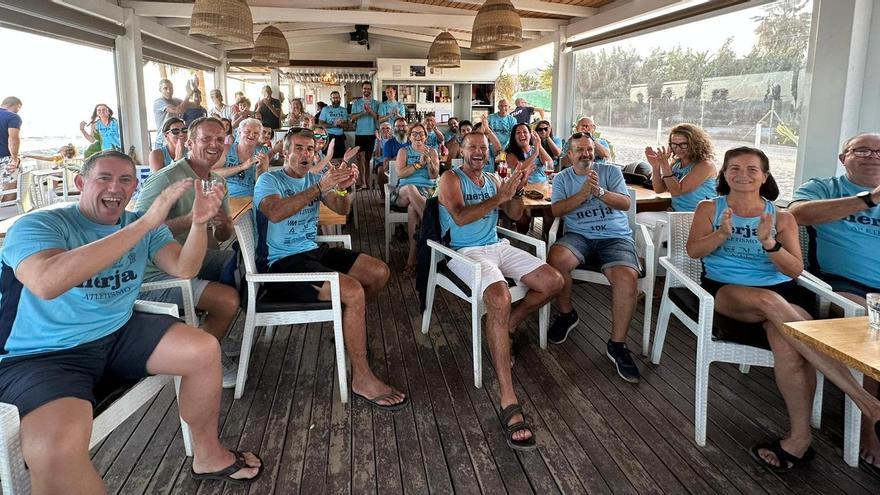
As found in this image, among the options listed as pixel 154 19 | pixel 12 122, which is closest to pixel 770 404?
pixel 12 122

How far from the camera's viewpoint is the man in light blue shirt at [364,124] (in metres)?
8.98

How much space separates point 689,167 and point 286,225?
8.08 ft

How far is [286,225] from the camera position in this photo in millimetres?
2707

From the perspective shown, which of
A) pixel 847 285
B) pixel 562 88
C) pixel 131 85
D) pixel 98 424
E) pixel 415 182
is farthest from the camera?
pixel 562 88

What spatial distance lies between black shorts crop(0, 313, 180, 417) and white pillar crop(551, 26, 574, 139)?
7.70m

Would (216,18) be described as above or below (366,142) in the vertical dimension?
above

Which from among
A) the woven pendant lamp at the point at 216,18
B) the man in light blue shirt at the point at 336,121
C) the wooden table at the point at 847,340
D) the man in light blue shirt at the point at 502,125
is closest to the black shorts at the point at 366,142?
the man in light blue shirt at the point at 336,121

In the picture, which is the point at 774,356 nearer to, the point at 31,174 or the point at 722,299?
the point at 722,299

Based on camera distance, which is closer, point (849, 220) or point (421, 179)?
point (849, 220)

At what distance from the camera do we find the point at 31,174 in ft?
15.4

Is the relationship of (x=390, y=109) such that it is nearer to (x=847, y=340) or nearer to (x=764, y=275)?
(x=764, y=275)

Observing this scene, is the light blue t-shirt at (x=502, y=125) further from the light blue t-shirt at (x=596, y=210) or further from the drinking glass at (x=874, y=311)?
the drinking glass at (x=874, y=311)

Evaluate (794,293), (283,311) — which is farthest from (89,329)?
(794,293)

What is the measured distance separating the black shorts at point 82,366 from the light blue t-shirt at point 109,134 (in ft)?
18.9
